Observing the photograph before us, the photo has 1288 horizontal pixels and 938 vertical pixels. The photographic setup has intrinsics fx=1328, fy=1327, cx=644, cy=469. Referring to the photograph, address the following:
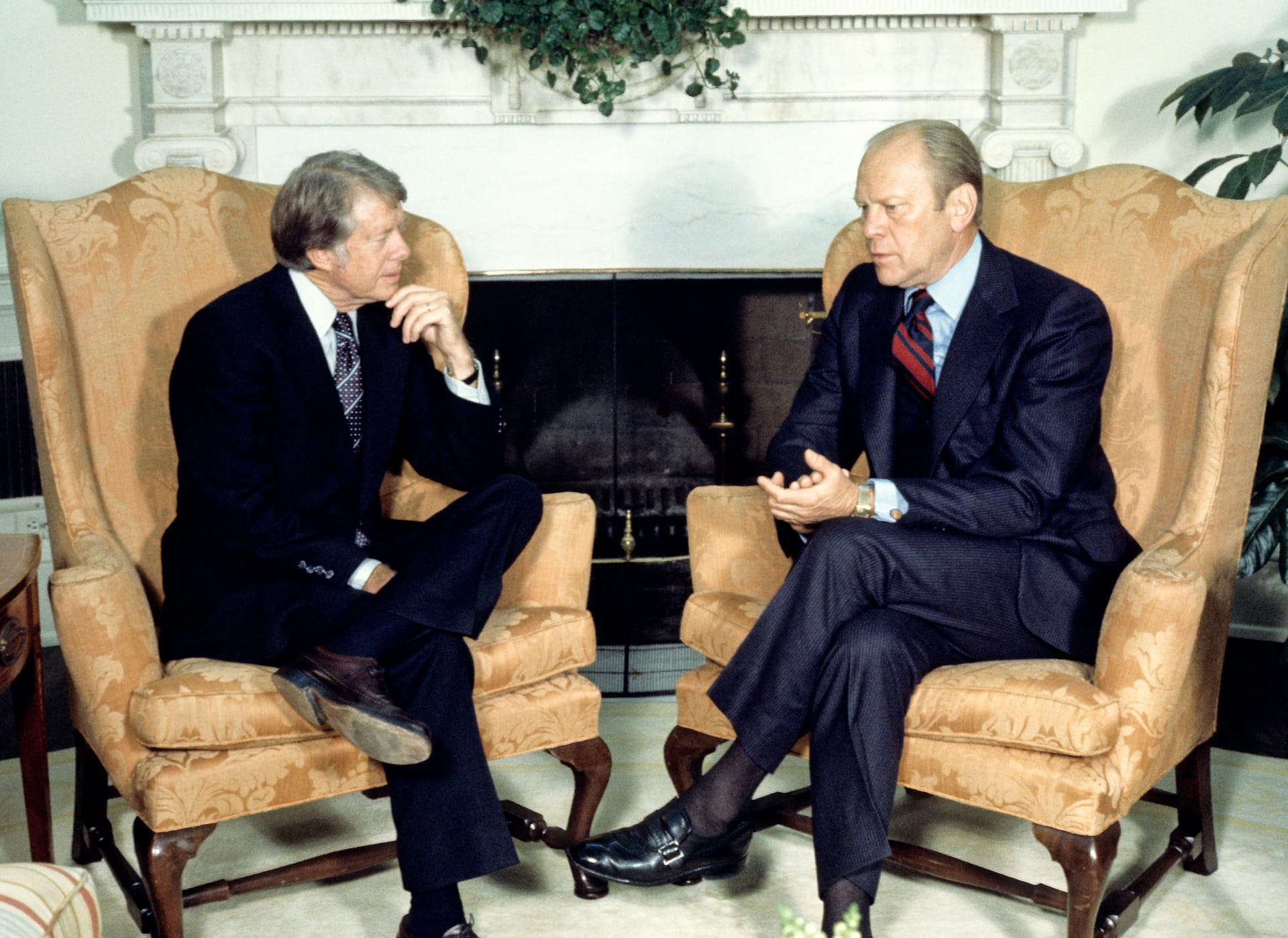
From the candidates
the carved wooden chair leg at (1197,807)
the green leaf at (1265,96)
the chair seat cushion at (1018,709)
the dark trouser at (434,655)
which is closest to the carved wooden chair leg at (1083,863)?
the chair seat cushion at (1018,709)

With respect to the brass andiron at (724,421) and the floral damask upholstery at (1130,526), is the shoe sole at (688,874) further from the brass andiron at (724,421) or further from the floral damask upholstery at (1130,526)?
the brass andiron at (724,421)

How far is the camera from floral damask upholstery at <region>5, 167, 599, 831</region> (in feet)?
6.20

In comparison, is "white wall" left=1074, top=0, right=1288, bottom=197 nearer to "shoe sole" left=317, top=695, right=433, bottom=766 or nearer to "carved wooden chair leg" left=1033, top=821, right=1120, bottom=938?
"carved wooden chair leg" left=1033, top=821, right=1120, bottom=938

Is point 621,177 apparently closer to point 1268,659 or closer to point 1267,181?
point 1267,181

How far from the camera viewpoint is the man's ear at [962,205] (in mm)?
2168

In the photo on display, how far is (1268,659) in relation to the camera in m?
3.38

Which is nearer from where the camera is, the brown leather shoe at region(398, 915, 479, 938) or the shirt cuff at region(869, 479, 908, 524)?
the brown leather shoe at region(398, 915, 479, 938)

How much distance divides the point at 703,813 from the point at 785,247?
1.90m

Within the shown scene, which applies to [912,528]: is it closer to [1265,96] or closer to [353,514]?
[353,514]

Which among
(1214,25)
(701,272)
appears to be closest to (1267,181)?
(1214,25)

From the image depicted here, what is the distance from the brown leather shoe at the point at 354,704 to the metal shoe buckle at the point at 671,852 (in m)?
0.43

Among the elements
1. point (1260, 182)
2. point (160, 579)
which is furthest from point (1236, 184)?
point (160, 579)

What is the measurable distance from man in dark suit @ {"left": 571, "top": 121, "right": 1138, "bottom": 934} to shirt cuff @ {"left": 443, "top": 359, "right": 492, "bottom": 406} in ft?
1.71

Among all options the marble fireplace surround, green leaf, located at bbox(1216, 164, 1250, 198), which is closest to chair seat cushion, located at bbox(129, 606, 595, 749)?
the marble fireplace surround
